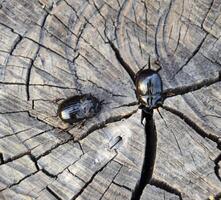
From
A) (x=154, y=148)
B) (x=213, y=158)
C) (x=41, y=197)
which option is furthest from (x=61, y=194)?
(x=213, y=158)

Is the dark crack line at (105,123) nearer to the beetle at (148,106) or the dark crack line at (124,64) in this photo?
the beetle at (148,106)

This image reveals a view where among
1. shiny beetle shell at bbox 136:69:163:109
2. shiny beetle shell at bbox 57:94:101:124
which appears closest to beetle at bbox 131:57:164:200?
shiny beetle shell at bbox 136:69:163:109

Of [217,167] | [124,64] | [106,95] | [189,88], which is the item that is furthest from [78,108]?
[217,167]

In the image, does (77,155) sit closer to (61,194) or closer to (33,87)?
(61,194)

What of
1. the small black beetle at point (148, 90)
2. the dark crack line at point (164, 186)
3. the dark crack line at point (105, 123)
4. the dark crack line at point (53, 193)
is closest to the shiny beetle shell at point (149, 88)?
the small black beetle at point (148, 90)

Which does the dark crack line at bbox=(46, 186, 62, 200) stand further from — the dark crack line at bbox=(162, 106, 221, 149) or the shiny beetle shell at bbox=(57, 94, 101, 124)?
the dark crack line at bbox=(162, 106, 221, 149)
